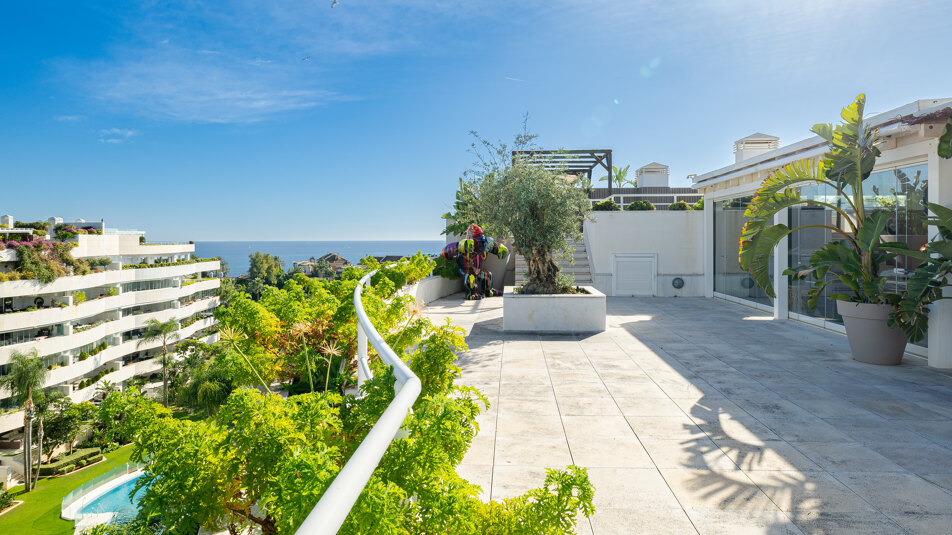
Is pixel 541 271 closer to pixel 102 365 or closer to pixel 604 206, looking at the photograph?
pixel 604 206

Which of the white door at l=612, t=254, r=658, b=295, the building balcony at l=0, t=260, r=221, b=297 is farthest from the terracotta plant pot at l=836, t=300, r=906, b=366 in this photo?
the building balcony at l=0, t=260, r=221, b=297

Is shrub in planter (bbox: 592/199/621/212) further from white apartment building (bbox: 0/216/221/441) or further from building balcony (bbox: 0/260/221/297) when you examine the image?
building balcony (bbox: 0/260/221/297)

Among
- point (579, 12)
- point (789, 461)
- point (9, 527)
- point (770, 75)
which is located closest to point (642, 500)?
point (789, 461)

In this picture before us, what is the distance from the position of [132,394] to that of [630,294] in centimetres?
1488

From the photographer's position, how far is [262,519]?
213 cm

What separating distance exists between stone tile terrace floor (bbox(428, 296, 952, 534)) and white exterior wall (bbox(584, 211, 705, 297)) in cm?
725

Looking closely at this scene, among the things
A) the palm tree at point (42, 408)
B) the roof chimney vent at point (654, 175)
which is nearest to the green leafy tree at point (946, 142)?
the roof chimney vent at point (654, 175)

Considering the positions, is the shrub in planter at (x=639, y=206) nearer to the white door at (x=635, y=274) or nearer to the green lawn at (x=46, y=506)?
the white door at (x=635, y=274)

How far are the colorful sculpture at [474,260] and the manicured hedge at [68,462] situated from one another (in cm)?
3071

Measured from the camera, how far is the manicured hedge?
31.7 metres

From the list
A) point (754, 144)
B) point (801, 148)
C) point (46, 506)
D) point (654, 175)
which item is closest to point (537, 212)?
point (801, 148)

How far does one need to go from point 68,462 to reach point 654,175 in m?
38.7

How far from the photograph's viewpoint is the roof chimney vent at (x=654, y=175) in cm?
2661

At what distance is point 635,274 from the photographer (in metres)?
15.8
